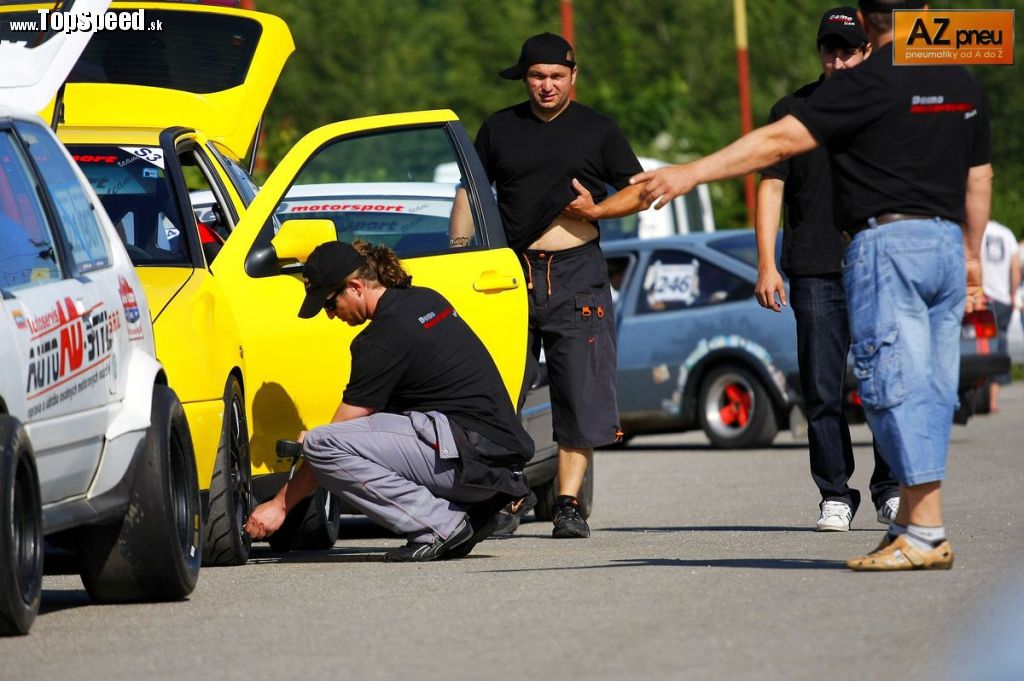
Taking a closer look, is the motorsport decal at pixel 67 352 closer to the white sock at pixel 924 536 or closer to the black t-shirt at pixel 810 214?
the white sock at pixel 924 536

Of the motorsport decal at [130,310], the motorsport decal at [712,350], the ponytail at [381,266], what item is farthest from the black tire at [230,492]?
the motorsport decal at [712,350]

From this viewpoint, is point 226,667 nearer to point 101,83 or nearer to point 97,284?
point 97,284

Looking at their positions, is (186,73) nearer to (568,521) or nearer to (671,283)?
(568,521)

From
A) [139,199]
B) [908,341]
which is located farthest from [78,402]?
[908,341]

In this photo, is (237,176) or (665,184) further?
(237,176)

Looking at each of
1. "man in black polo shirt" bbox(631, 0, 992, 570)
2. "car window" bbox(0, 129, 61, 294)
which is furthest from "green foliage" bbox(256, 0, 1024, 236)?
"car window" bbox(0, 129, 61, 294)

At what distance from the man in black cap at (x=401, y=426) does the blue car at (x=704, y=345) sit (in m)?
8.06

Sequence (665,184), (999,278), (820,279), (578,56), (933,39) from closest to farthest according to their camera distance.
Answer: (665,184), (933,39), (820,279), (999,278), (578,56)

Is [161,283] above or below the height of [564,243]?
above

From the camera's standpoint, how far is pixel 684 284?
16.7 metres

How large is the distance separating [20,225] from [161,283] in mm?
1293

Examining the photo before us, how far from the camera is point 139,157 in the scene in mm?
8680

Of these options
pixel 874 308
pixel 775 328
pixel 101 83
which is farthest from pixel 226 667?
pixel 775 328

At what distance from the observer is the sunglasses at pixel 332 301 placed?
8.24 metres
